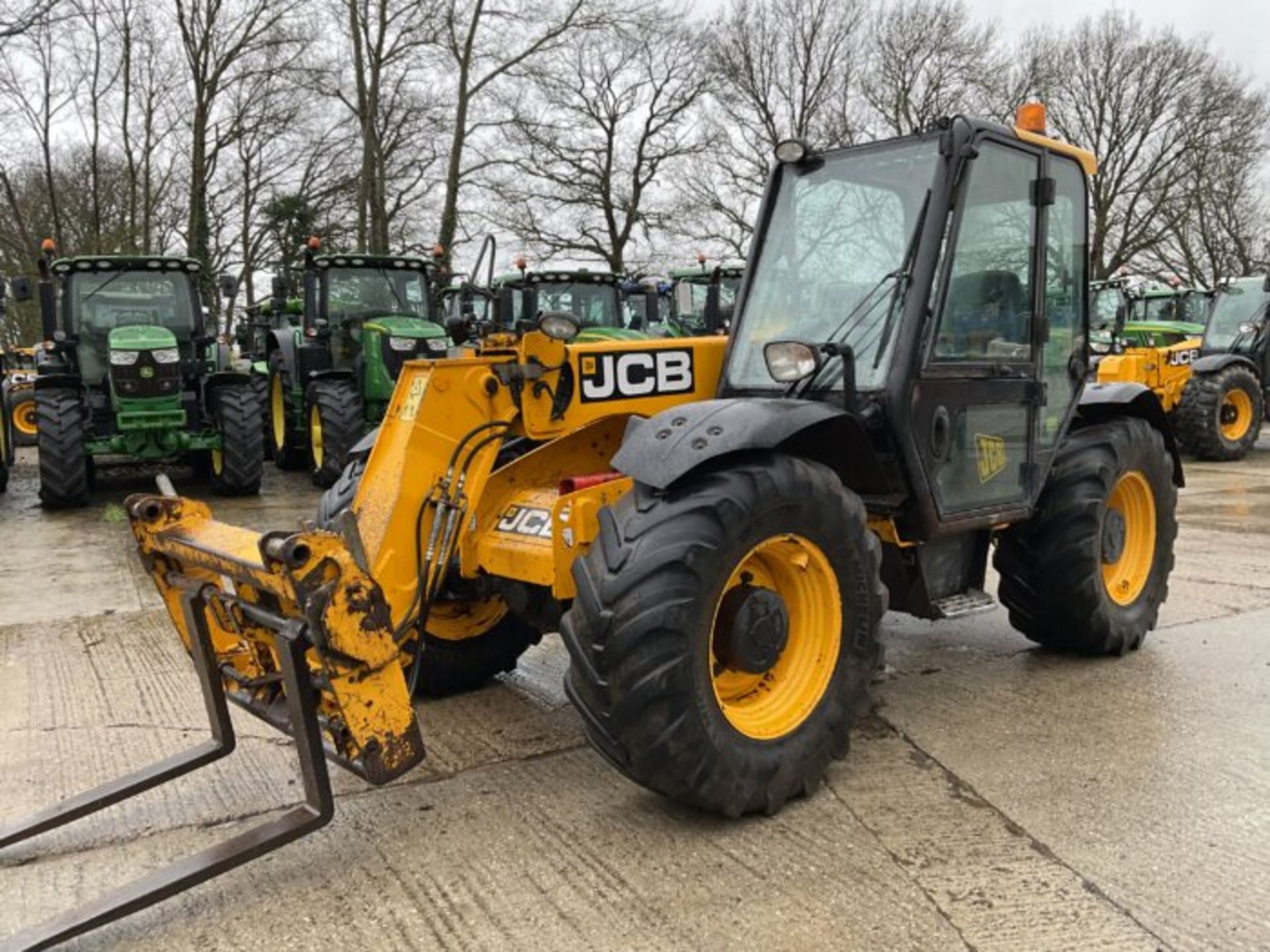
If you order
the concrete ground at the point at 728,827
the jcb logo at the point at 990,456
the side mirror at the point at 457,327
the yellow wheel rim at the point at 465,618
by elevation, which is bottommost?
the concrete ground at the point at 728,827

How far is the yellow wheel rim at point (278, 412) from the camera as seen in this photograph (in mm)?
13336

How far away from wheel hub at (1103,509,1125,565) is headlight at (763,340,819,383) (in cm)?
194

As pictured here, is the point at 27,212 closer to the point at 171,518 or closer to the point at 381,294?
the point at 381,294

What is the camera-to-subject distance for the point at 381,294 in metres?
12.3

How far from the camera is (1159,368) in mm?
13008

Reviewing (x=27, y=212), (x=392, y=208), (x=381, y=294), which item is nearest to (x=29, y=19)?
(x=381, y=294)

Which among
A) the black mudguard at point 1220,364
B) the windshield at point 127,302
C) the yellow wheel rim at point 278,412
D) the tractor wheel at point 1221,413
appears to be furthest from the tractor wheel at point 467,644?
the black mudguard at point 1220,364

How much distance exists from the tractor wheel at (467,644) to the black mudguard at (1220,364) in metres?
12.0

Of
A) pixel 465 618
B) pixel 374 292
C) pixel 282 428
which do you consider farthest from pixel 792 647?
pixel 282 428

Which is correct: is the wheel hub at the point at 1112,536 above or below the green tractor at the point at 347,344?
below

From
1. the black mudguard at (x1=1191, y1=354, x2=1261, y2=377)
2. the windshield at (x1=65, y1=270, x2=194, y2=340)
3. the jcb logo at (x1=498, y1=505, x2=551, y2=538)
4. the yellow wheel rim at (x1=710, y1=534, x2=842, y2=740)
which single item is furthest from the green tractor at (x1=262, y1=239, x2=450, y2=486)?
the black mudguard at (x1=1191, y1=354, x2=1261, y2=377)

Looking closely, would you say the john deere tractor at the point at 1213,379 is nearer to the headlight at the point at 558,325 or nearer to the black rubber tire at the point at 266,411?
the black rubber tire at the point at 266,411

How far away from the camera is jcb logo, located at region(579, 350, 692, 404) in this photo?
147 inches

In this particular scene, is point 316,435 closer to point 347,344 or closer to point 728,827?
point 347,344
